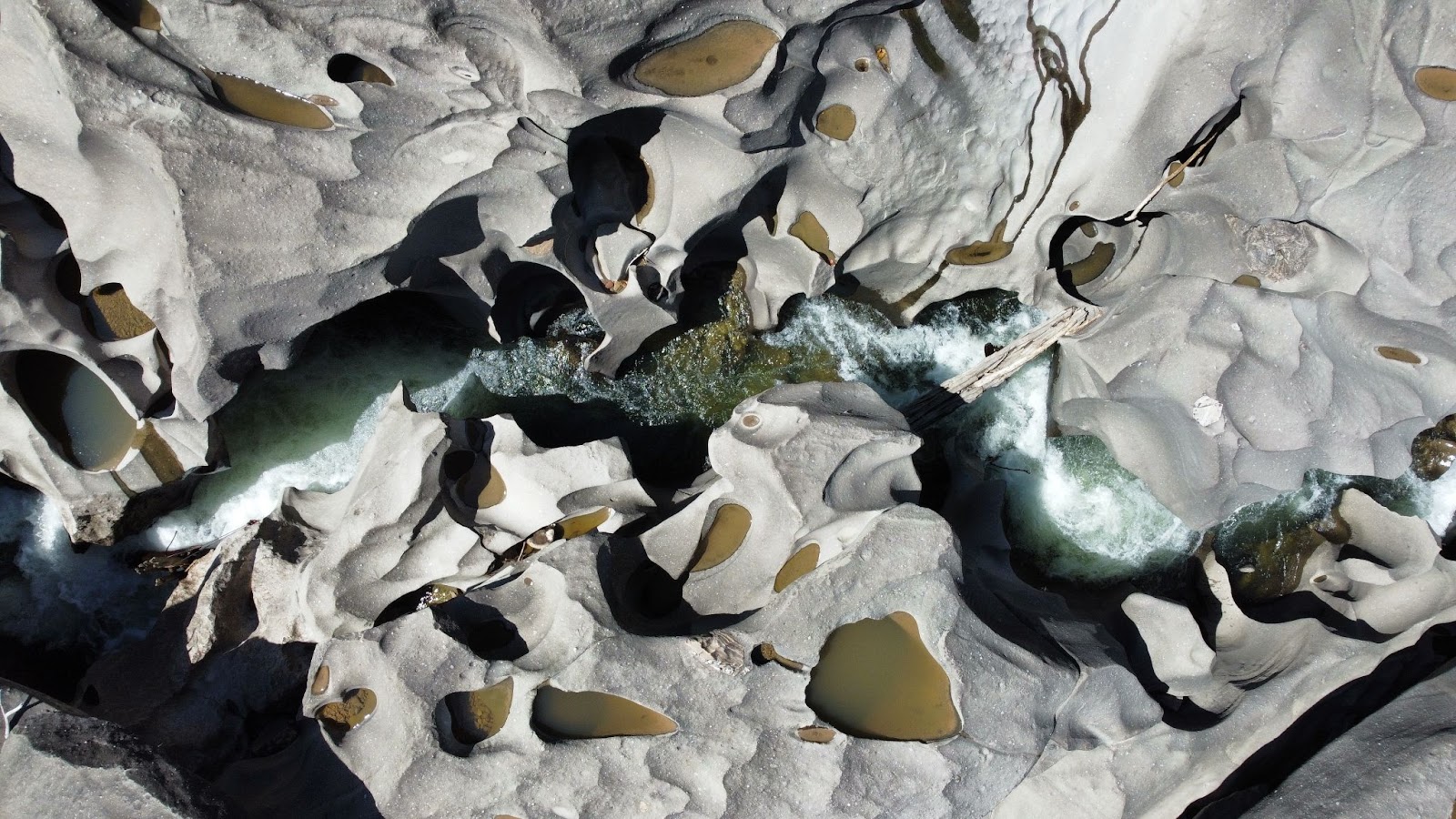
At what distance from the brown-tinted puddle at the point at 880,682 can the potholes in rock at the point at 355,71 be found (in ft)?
8.60

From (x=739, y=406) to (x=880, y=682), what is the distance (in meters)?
1.20

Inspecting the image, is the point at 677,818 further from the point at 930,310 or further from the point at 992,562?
the point at 930,310

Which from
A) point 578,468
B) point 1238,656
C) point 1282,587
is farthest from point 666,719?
point 1282,587

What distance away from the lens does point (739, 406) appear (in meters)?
3.66

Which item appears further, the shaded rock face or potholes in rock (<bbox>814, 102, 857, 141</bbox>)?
potholes in rock (<bbox>814, 102, 857, 141</bbox>)

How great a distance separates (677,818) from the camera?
319 centimetres

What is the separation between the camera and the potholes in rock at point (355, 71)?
3.19 metres

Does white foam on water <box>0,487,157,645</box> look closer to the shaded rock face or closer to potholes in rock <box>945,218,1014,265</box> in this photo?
the shaded rock face

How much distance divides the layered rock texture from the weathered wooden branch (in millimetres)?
84

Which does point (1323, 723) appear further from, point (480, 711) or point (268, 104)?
point (268, 104)

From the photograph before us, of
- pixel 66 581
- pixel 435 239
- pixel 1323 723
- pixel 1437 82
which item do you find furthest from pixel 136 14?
pixel 1323 723

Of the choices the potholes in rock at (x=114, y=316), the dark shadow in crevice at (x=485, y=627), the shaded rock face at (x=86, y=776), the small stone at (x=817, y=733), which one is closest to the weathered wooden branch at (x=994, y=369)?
the small stone at (x=817, y=733)

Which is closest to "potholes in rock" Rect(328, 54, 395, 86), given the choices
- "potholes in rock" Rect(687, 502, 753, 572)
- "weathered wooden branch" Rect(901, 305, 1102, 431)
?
"potholes in rock" Rect(687, 502, 753, 572)

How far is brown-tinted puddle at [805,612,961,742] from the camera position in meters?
3.28
